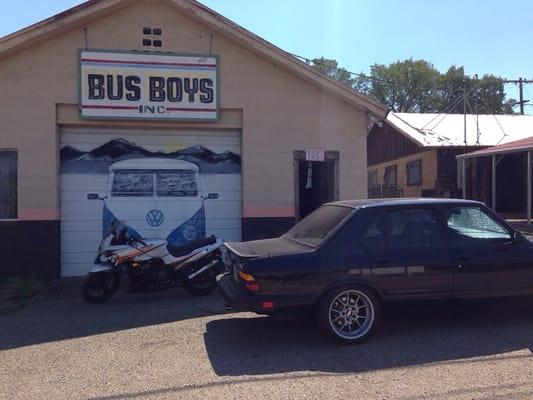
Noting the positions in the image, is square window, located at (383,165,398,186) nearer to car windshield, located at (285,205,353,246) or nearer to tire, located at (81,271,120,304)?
tire, located at (81,271,120,304)

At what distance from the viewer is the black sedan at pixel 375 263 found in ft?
17.9

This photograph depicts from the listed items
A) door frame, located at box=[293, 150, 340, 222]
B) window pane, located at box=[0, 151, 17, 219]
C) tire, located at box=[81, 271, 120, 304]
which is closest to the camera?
tire, located at box=[81, 271, 120, 304]

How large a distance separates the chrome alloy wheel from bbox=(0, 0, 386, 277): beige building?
17.1 feet

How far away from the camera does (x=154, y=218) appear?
1047cm

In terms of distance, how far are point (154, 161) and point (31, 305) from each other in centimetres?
366

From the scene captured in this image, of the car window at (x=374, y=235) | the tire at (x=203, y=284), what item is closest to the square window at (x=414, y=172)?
the tire at (x=203, y=284)

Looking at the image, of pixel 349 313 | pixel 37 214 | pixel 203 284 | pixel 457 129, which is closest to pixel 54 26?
pixel 37 214

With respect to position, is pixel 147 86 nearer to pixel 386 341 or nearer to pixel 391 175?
pixel 386 341

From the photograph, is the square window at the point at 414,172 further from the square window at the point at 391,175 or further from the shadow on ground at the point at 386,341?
the shadow on ground at the point at 386,341

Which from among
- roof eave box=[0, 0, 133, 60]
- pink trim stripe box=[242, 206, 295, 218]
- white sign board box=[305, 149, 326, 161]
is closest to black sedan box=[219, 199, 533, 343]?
pink trim stripe box=[242, 206, 295, 218]

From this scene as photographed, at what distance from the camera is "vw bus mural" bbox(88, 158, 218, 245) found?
10328 mm

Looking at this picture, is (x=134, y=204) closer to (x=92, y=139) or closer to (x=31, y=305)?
(x=92, y=139)

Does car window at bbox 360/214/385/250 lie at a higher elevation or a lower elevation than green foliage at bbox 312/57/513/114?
lower

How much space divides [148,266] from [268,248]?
2.88m
